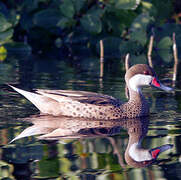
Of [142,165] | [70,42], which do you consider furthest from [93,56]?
[142,165]

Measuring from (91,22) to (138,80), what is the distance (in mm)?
9238

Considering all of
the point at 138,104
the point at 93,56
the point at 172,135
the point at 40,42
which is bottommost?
the point at 172,135

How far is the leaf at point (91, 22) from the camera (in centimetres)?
1695

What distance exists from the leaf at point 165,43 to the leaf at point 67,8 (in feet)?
9.61

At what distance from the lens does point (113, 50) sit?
17.3 meters

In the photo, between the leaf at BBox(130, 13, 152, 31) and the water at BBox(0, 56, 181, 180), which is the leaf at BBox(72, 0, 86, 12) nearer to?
the leaf at BBox(130, 13, 152, 31)

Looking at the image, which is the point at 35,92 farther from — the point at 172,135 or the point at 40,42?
the point at 40,42

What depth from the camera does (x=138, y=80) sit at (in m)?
7.99

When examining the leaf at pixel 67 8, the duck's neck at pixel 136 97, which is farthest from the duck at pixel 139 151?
the leaf at pixel 67 8

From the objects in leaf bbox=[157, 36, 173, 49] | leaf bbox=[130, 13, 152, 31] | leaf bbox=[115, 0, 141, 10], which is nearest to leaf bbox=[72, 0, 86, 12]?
leaf bbox=[115, 0, 141, 10]

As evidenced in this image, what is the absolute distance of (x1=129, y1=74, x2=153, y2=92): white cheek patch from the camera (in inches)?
314

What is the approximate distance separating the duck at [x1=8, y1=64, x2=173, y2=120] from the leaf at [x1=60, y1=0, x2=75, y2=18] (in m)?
9.02

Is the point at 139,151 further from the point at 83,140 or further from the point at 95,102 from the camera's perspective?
the point at 95,102

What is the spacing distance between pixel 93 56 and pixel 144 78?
881 centimetres
